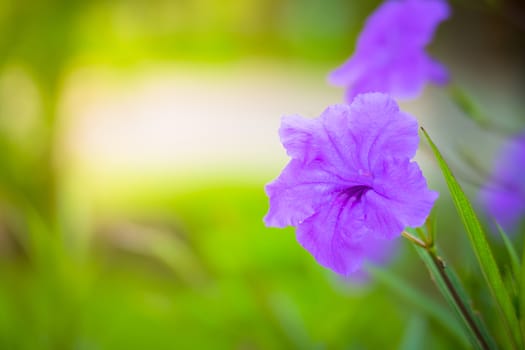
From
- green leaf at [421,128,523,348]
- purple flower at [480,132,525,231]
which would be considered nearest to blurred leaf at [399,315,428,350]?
purple flower at [480,132,525,231]

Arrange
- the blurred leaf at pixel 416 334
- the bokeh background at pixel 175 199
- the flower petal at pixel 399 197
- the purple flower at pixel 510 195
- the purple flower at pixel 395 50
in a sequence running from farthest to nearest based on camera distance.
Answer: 1. the bokeh background at pixel 175 199
2. the purple flower at pixel 510 195
3. the blurred leaf at pixel 416 334
4. the purple flower at pixel 395 50
5. the flower petal at pixel 399 197

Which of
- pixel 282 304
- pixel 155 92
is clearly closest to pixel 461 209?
pixel 282 304

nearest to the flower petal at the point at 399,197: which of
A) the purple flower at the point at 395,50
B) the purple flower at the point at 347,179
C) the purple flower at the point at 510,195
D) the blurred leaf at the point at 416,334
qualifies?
the purple flower at the point at 347,179

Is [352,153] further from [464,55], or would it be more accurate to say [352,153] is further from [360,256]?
[464,55]

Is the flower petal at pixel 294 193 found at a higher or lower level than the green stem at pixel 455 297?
higher

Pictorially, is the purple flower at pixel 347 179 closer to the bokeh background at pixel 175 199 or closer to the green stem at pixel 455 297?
the green stem at pixel 455 297

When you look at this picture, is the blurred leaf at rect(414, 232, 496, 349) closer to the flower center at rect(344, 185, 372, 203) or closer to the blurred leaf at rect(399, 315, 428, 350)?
the flower center at rect(344, 185, 372, 203)
